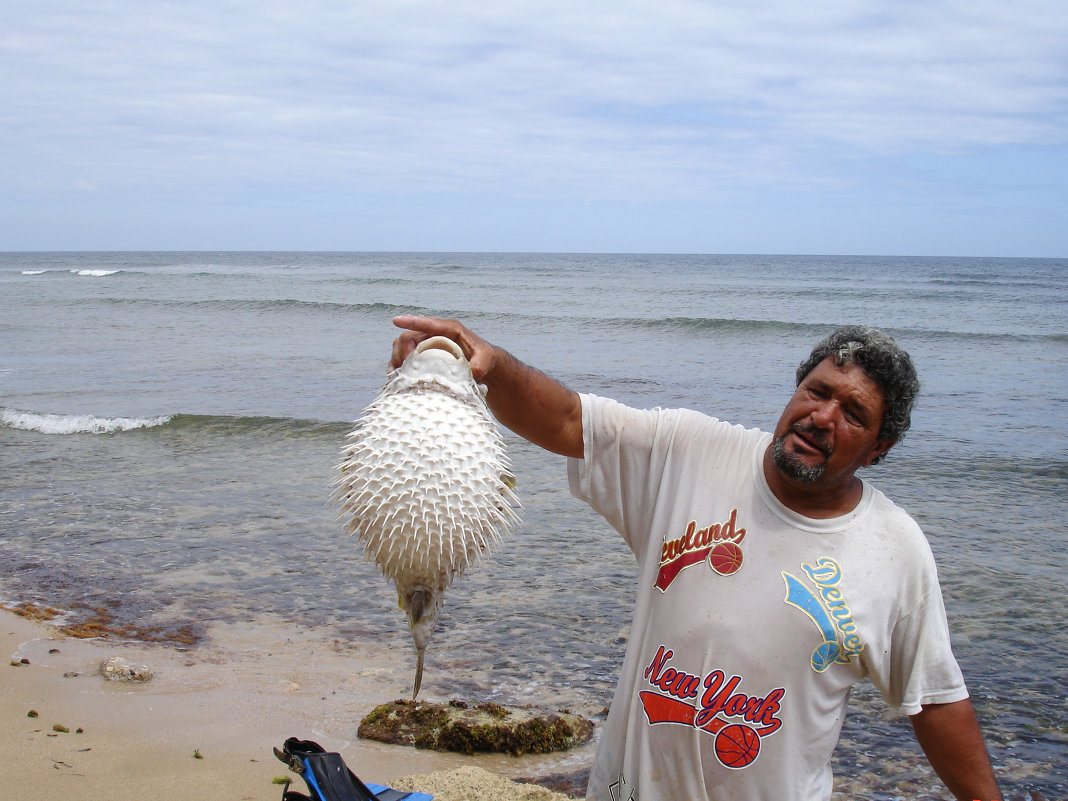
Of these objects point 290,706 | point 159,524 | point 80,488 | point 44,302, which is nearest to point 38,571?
point 159,524

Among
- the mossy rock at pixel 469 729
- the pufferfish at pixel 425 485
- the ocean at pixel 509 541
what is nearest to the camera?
the pufferfish at pixel 425 485

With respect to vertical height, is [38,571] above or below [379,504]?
below

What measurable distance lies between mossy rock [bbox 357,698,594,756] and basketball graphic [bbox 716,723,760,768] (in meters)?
1.92

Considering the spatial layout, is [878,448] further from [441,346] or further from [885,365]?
[441,346]

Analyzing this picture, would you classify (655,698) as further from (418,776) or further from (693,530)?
(418,776)

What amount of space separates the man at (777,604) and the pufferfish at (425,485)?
21 cm

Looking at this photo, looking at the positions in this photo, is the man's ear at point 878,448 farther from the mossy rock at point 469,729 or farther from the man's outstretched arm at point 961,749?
the mossy rock at point 469,729

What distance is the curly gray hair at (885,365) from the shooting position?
221 centimetres

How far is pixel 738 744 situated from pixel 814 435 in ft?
2.43

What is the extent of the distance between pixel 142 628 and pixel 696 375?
38.9 feet

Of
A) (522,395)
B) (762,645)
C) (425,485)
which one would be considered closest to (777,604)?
(762,645)

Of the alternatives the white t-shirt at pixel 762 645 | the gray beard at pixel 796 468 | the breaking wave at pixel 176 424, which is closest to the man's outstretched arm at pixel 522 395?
the white t-shirt at pixel 762 645

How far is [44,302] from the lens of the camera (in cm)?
2998

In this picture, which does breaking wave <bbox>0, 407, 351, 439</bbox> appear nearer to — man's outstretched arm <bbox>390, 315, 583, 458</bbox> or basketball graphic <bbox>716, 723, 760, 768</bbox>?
man's outstretched arm <bbox>390, 315, 583, 458</bbox>
